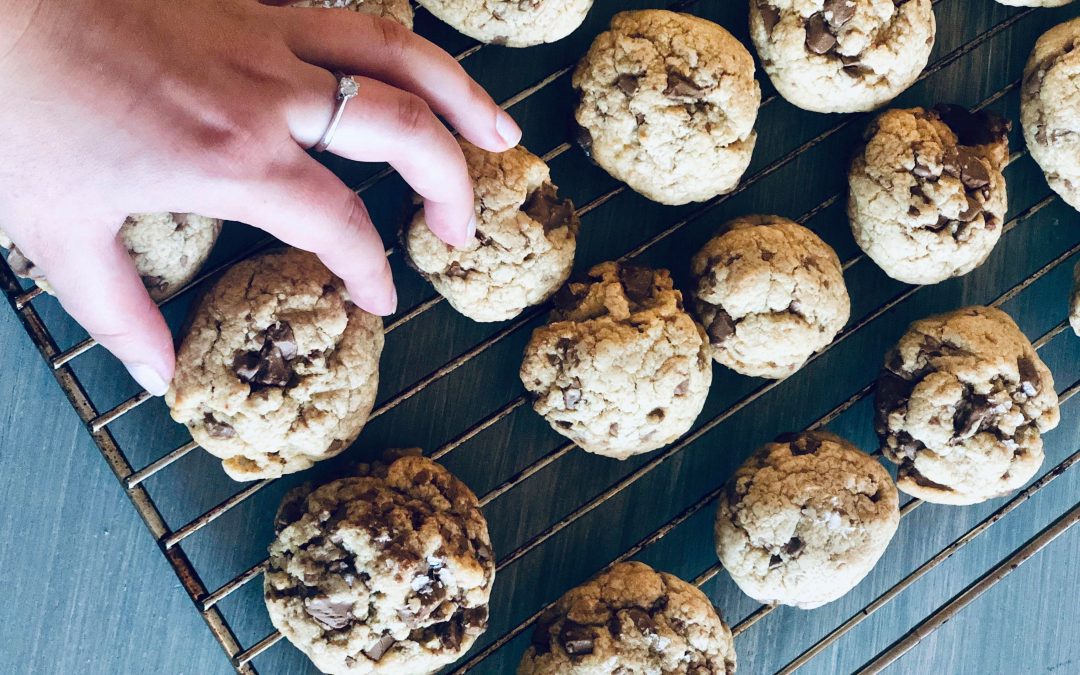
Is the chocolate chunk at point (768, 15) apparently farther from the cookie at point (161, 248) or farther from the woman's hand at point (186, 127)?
the cookie at point (161, 248)

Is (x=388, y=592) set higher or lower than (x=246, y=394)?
lower

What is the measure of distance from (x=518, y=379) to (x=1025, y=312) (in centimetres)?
130

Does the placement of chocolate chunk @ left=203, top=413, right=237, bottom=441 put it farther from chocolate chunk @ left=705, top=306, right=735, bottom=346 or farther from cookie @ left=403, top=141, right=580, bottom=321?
chocolate chunk @ left=705, top=306, right=735, bottom=346

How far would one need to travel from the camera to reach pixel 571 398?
6.12 feet

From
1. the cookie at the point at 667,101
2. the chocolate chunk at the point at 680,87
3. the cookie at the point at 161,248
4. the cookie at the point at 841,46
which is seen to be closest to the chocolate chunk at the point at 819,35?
the cookie at the point at 841,46

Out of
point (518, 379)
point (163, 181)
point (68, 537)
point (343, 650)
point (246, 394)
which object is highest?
point (163, 181)

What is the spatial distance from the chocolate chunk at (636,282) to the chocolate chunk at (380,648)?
84cm

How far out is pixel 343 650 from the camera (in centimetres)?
175

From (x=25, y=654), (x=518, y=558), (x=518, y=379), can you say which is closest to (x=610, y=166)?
(x=518, y=379)

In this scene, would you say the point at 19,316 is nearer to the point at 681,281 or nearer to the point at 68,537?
the point at 68,537

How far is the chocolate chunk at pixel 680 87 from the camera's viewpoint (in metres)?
1.86

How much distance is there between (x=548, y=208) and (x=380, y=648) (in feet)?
3.07

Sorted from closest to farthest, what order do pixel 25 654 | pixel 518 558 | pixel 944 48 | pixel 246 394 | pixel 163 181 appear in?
pixel 163 181 < pixel 246 394 < pixel 25 654 < pixel 518 558 < pixel 944 48

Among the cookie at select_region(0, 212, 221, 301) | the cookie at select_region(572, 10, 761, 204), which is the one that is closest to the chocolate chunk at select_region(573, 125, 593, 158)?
the cookie at select_region(572, 10, 761, 204)
